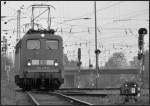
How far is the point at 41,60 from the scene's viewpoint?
24500mm

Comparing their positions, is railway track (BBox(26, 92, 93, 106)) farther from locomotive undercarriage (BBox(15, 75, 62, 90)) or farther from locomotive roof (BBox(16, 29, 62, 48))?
locomotive roof (BBox(16, 29, 62, 48))

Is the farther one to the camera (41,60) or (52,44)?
(52,44)

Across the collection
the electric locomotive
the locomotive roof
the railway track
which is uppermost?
the locomotive roof

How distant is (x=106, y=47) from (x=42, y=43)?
1605 inches

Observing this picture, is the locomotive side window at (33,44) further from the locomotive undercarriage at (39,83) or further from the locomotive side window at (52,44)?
the locomotive undercarriage at (39,83)

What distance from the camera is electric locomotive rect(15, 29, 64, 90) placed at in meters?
24.3

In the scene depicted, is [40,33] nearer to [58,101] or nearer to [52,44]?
[52,44]

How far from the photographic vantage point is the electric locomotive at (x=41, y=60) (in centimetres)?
2430

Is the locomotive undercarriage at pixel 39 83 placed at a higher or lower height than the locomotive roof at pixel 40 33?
lower

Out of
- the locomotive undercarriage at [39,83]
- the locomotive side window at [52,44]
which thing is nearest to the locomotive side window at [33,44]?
the locomotive side window at [52,44]

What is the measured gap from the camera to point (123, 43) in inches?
2388

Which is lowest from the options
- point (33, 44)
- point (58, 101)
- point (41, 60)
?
point (58, 101)

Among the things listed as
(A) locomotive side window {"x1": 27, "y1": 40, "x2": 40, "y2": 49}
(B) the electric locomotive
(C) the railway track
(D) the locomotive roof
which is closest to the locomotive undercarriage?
(B) the electric locomotive

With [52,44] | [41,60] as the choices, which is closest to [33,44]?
[52,44]
